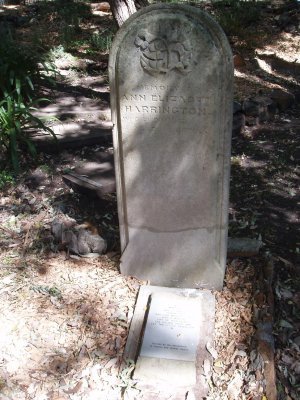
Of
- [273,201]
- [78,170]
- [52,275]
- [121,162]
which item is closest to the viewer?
[121,162]

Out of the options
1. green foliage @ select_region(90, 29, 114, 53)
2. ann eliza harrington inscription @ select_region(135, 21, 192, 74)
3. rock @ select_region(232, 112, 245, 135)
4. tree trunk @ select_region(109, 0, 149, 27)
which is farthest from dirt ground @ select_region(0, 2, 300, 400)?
green foliage @ select_region(90, 29, 114, 53)

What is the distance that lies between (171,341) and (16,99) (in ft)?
12.9

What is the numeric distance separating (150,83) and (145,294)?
54.1 inches

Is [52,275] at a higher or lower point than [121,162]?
lower

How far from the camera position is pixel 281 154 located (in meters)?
5.12

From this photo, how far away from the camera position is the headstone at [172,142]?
2.56 meters

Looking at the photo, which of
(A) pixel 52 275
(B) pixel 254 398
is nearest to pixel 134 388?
(B) pixel 254 398

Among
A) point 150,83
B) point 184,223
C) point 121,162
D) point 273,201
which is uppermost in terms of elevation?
point 150,83

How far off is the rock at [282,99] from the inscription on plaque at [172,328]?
379 cm

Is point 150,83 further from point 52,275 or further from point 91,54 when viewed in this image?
point 91,54

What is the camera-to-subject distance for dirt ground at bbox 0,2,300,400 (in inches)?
105

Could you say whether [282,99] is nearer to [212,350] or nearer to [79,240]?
[79,240]

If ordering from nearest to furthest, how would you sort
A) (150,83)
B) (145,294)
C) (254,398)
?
(254,398)
(150,83)
(145,294)

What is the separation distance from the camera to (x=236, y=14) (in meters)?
8.84
